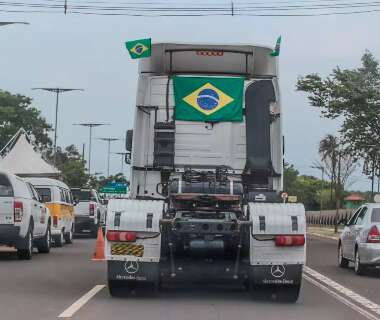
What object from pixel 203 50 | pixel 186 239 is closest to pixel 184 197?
pixel 186 239

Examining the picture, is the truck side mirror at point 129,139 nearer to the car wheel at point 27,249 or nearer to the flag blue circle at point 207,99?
the flag blue circle at point 207,99

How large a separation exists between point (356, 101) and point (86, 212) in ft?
40.1

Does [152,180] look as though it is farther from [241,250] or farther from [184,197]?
[241,250]

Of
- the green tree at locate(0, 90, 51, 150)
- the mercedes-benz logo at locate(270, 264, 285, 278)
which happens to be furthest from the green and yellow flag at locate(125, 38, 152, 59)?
the green tree at locate(0, 90, 51, 150)

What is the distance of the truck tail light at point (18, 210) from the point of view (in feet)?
58.5

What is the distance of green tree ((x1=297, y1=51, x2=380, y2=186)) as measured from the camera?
107ft

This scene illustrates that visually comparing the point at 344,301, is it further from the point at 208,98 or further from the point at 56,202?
the point at 56,202

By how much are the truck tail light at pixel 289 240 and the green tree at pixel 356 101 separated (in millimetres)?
22272

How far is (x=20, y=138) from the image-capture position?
4338 cm

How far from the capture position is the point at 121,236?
428 inches

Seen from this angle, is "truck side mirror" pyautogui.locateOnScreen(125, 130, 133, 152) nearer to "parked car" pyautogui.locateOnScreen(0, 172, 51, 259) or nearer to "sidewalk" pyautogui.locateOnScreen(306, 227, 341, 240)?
"parked car" pyautogui.locateOnScreen(0, 172, 51, 259)

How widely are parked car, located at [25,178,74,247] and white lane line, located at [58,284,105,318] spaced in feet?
36.9

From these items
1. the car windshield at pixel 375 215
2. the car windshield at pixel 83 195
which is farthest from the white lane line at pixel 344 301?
the car windshield at pixel 83 195

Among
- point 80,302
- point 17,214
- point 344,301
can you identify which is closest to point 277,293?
point 344,301
